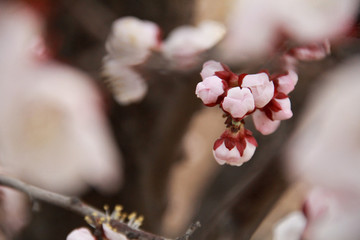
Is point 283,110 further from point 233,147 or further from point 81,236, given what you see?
point 81,236

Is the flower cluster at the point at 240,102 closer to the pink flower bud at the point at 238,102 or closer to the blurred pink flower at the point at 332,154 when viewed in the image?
the pink flower bud at the point at 238,102

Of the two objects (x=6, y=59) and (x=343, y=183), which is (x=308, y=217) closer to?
(x=343, y=183)

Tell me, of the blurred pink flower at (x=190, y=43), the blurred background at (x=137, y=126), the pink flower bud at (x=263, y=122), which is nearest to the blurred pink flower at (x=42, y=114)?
the blurred background at (x=137, y=126)

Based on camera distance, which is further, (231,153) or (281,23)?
(281,23)

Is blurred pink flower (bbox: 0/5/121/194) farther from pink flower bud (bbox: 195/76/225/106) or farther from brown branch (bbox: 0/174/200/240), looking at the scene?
pink flower bud (bbox: 195/76/225/106)

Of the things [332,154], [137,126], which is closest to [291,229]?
[332,154]

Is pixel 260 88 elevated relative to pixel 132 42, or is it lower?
lower

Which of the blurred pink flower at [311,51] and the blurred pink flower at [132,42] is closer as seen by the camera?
the blurred pink flower at [311,51]
